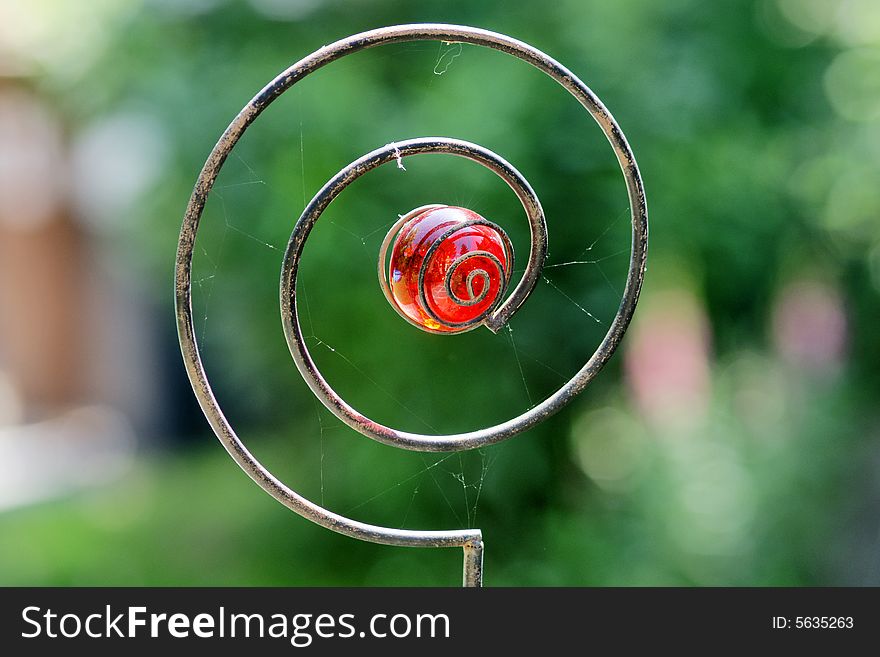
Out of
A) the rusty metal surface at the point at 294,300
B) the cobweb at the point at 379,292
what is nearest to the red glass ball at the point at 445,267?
the rusty metal surface at the point at 294,300

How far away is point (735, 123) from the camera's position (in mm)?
1623

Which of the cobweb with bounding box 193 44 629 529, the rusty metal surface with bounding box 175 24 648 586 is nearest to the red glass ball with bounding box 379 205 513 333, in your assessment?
the rusty metal surface with bounding box 175 24 648 586

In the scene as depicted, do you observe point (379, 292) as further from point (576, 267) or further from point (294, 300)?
point (294, 300)

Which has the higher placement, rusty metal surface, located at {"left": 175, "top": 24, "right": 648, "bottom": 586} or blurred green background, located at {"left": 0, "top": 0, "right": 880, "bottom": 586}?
blurred green background, located at {"left": 0, "top": 0, "right": 880, "bottom": 586}

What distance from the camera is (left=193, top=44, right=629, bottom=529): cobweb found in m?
1.52

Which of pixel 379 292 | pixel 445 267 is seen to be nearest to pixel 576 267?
pixel 379 292

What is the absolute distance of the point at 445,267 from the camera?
1.83 feet

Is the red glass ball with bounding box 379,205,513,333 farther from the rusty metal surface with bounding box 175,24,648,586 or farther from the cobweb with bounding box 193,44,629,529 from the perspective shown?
the cobweb with bounding box 193,44,629,529

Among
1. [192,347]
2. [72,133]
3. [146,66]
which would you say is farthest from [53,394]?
[192,347]

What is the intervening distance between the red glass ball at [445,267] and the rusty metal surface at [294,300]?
0.14 ft

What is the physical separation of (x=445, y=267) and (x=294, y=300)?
0.10m

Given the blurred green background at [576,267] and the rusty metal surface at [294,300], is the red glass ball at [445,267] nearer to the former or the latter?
the rusty metal surface at [294,300]

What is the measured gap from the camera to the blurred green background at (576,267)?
1.54m

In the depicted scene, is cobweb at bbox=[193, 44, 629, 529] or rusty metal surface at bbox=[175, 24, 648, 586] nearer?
rusty metal surface at bbox=[175, 24, 648, 586]
